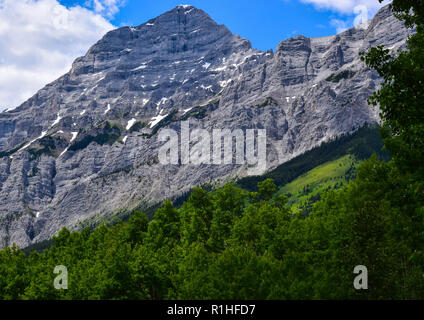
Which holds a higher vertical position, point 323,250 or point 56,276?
point 323,250

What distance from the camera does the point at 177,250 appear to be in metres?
51.5

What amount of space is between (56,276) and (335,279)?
28.0m

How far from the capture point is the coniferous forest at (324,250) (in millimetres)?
21281

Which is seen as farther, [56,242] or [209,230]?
[56,242]

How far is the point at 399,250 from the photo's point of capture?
1351 inches

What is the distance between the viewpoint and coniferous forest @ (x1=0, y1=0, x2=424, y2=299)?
21.3m

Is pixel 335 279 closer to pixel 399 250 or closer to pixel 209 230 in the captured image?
pixel 399 250

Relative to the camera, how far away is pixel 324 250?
Result: 4259cm

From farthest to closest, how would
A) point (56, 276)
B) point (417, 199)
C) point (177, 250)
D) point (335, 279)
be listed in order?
point (177, 250) → point (56, 276) → point (335, 279) → point (417, 199)
